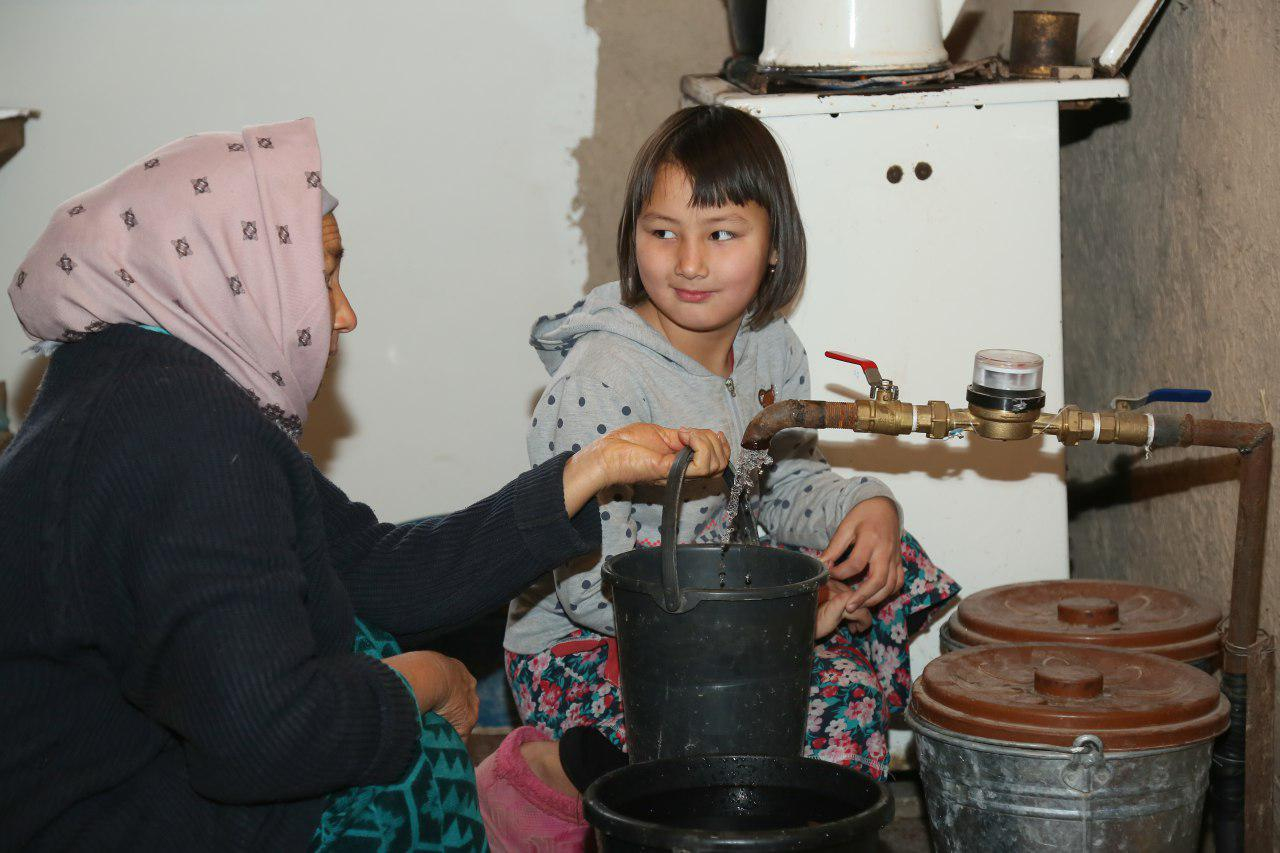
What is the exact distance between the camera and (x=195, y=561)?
1249 millimetres

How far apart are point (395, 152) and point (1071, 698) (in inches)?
78.3

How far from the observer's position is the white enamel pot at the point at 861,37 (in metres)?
2.29

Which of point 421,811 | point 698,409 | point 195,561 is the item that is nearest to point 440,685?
point 421,811

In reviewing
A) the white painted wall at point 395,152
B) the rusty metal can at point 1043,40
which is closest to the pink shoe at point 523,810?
the white painted wall at point 395,152

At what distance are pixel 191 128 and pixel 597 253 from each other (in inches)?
37.2

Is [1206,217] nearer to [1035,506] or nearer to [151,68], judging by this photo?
[1035,506]

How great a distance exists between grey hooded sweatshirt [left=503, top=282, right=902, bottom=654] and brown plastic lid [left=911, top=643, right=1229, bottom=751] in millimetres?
422

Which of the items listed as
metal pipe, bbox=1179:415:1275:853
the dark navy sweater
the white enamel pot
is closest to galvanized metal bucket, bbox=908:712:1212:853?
metal pipe, bbox=1179:415:1275:853

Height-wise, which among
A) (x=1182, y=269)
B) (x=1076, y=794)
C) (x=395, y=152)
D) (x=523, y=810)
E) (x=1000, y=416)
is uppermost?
(x=395, y=152)

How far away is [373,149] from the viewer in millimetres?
2975

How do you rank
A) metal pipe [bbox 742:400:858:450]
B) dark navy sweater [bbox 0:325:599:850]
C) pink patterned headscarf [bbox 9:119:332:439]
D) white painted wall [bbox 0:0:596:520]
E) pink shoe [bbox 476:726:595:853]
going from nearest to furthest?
dark navy sweater [bbox 0:325:599:850], pink patterned headscarf [bbox 9:119:332:439], metal pipe [bbox 742:400:858:450], pink shoe [bbox 476:726:595:853], white painted wall [bbox 0:0:596:520]

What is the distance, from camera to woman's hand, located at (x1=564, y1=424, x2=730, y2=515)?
1.68 meters

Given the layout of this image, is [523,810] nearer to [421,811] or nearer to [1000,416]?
[421,811]

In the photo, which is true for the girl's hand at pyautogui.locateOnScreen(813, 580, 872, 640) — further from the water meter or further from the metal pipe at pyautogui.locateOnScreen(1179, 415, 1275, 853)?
the metal pipe at pyautogui.locateOnScreen(1179, 415, 1275, 853)
